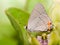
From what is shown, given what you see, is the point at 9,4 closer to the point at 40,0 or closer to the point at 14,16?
the point at 40,0

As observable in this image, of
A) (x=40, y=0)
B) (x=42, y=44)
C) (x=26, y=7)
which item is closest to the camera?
(x=42, y=44)

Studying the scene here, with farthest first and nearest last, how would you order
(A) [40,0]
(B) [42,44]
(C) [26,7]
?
1. (C) [26,7]
2. (A) [40,0]
3. (B) [42,44]

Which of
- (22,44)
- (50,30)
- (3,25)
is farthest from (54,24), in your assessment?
(3,25)
